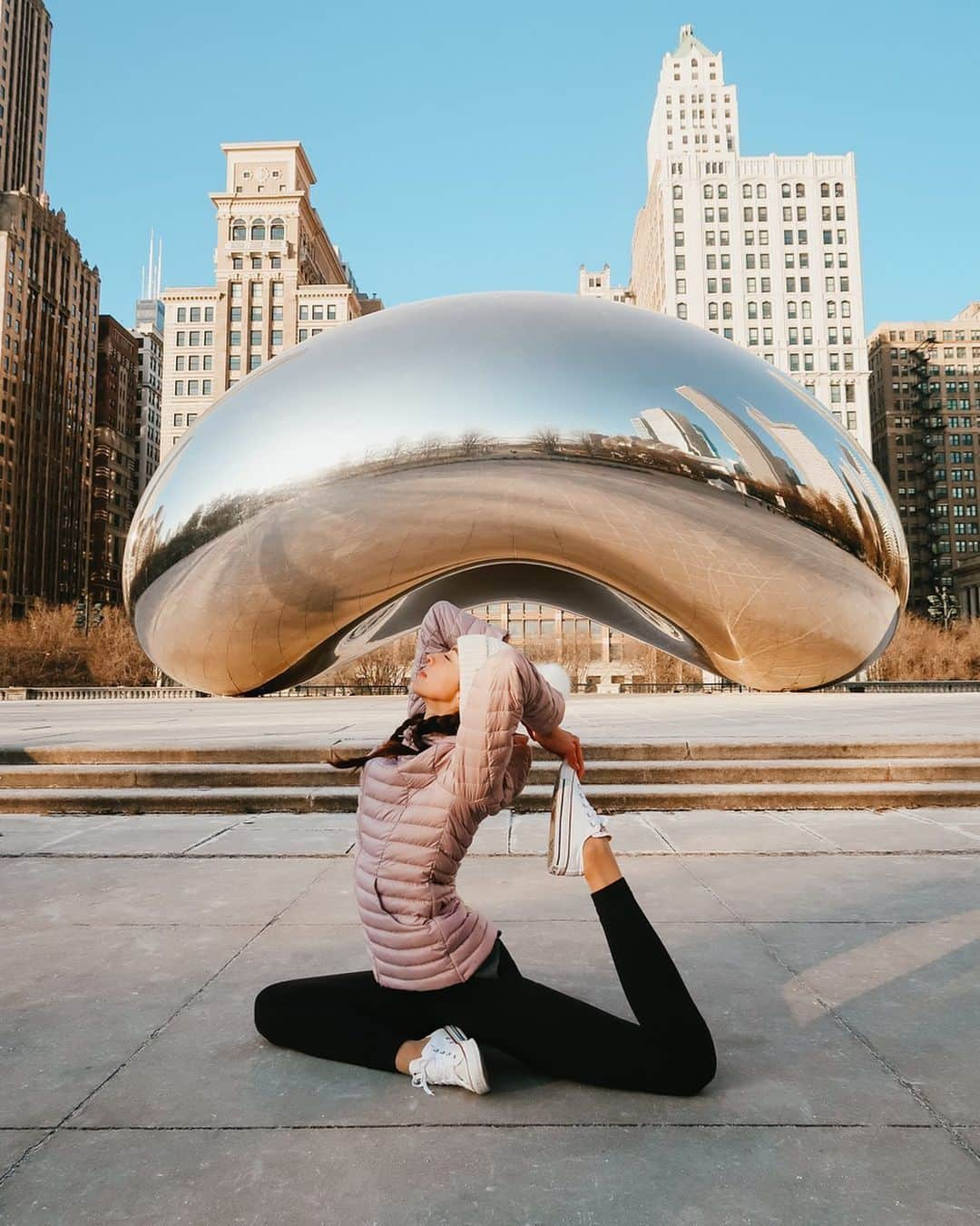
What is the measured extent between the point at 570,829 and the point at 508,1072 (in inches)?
23.0

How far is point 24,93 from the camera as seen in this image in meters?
98.4

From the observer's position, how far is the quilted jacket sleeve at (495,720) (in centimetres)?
171

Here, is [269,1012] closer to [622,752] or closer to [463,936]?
[463,936]

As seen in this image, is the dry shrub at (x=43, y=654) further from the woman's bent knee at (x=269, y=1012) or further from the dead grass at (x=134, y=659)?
the woman's bent knee at (x=269, y=1012)

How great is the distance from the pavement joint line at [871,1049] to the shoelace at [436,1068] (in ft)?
2.83

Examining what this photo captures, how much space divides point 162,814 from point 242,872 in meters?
1.74

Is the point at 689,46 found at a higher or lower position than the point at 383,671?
higher

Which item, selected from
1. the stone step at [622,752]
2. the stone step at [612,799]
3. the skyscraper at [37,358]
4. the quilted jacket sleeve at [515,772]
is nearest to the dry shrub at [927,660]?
the stone step at [622,752]

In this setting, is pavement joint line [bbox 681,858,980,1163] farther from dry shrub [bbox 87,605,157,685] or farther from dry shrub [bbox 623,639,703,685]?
dry shrub [bbox 623,639,703,685]

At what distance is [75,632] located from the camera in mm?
46406

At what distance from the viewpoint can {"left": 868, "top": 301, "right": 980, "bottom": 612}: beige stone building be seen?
95.7 meters

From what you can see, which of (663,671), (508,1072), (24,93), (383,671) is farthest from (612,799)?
(24,93)

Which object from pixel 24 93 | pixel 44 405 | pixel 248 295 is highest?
pixel 24 93

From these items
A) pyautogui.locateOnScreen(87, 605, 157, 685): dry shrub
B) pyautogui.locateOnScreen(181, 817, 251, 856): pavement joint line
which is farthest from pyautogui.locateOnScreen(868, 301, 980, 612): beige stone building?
pyautogui.locateOnScreen(181, 817, 251, 856): pavement joint line
